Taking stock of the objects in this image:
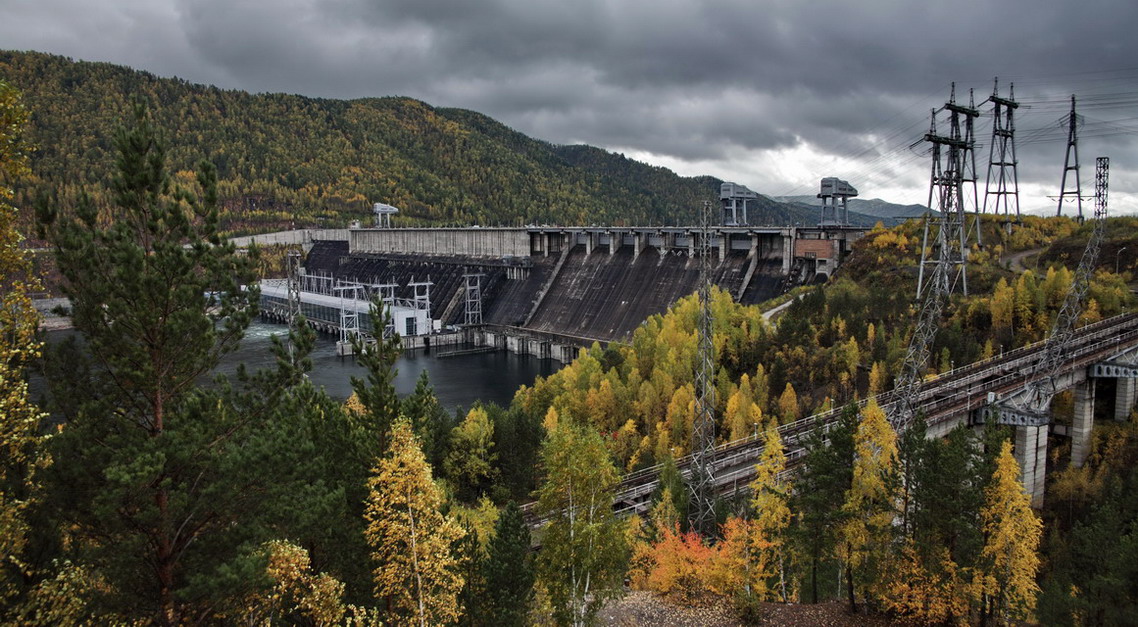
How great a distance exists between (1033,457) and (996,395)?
2.92 m

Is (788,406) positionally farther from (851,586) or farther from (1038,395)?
(851,586)

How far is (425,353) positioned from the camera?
63906 mm

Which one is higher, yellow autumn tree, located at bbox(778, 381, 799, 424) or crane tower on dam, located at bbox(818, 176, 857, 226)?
crane tower on dam, located at bbox(818, 176, 857, 226)

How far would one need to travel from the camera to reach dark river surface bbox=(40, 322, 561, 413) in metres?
47.4

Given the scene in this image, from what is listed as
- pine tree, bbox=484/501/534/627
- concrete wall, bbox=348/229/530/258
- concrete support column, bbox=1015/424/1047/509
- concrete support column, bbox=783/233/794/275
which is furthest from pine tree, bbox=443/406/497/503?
concrete wall, bbox=348/229/530/258

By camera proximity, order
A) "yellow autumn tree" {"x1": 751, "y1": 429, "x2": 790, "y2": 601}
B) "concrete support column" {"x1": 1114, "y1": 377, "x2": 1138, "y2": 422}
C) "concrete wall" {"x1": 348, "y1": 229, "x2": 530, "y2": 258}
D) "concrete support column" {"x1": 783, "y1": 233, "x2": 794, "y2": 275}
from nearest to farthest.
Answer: "yellow autumn tree" {"x1": 751, "y1": 429, "x2": 790, "y2": 601} → "concrete support column" {"x1": 1114, "y1": 377, "x2": 1138, "y2": 422} → "concrete support column" {"x1": 783, "y1": 233, "x2": 794, "y2": 275} → "concrete wall" {"x1": 348, "y1": 229, "x2": 530, "y2": 258}

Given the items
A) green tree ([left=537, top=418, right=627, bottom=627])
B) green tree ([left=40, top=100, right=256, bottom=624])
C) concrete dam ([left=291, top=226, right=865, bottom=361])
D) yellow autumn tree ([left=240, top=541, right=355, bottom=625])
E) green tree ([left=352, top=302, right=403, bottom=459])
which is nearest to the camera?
green tree ([left=40, top=100, right=256, bottom=624])

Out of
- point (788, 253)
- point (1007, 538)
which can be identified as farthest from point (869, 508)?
point (788, 253)

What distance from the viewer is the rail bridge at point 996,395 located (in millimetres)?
23891

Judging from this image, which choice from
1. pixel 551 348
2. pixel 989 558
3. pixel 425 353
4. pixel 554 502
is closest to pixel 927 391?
pixel 989 558

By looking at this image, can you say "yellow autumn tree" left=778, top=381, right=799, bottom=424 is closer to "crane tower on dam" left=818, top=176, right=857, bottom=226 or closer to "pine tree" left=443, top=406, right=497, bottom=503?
"pine tree" left=443, top=406, right=497, bottom=503

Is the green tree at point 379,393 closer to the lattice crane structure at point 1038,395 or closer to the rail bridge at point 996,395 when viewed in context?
the rail bridge at point 996,395

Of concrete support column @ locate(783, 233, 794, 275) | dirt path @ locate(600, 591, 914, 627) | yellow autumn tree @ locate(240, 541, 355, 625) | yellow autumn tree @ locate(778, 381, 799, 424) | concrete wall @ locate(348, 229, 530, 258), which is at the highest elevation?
concrete wall @ locate(348, 229, 530, 258)

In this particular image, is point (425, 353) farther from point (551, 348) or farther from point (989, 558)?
point (989, 558)
